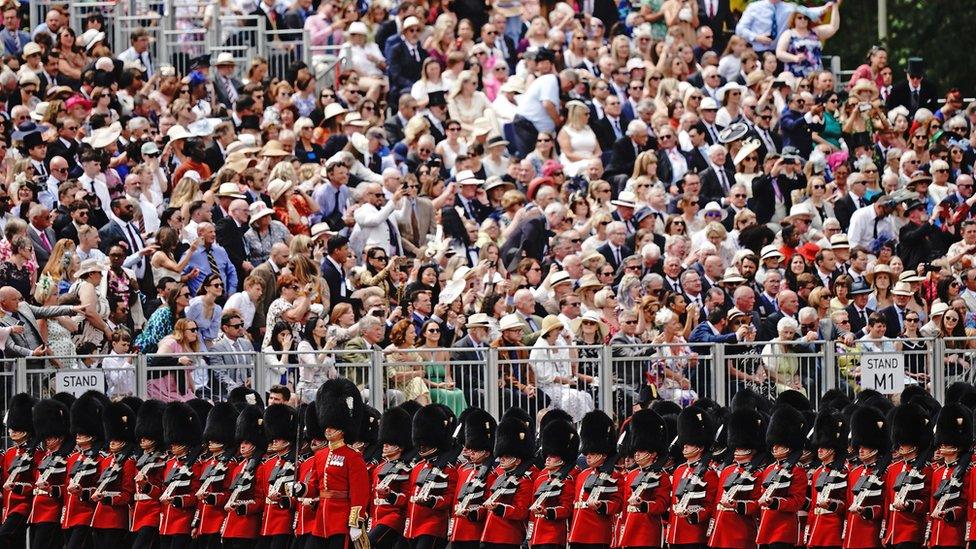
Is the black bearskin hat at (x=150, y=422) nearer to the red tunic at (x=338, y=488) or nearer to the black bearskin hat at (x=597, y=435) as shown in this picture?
the red tunic at (x=338, y=488)

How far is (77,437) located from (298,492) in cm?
212

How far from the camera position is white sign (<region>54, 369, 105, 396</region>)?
21.2 metres

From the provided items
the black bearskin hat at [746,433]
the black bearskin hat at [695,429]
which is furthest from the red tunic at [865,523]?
the black bearskin hat at [695,429]

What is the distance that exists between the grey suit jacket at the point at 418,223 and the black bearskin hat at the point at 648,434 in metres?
6.22

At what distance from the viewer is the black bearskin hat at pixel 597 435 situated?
1938 centimetres

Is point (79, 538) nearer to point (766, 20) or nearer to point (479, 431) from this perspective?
point (479, 431)

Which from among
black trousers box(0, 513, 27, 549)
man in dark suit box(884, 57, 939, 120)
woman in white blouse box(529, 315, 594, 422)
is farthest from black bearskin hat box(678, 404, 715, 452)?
man in dark suit box(884, 57, 939, 120)

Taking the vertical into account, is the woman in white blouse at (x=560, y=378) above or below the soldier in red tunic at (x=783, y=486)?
above

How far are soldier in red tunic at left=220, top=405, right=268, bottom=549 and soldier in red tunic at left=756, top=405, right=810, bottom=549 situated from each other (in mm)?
3698

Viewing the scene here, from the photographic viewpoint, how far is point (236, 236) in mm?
23938

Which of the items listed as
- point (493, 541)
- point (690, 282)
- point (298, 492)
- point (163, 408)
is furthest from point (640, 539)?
point (690, 282)

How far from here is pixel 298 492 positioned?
1947 cm

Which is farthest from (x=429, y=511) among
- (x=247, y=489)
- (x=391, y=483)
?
(x=247, y=489)

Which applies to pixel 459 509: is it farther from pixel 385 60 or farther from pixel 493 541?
pixel 385 60
